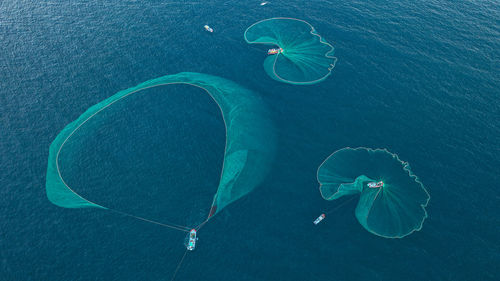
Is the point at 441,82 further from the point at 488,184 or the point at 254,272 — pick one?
the point at 254,272

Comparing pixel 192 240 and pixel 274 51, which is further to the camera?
pixel 274 51

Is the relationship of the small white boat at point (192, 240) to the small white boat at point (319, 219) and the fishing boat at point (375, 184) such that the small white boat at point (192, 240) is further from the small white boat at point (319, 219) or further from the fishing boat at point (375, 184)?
the fishing boat at point (375, 184)

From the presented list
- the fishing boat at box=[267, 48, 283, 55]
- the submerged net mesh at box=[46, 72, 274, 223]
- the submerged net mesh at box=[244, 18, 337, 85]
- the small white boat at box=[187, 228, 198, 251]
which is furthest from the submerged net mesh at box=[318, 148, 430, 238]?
the fishing boat at box=[267, 48, 283, 55]

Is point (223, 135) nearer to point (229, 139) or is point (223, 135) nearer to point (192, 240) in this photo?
point (229, 139)

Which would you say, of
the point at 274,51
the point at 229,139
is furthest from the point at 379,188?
the point at 274,51

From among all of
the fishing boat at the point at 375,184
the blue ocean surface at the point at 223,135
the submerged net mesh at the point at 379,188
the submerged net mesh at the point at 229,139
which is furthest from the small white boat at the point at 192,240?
the fishing boat at the point at 375,184

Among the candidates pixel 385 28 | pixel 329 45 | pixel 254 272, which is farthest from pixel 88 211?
pixel 385 28

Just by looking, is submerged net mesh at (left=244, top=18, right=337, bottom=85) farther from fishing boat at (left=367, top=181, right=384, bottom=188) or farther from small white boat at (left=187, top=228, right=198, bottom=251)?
small white boat at (left=187, top=228, right=198, bottom=251)

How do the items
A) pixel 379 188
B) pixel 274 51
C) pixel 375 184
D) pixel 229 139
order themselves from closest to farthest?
pixel 375 184
pixel 379 188
pixel 229 139
pixel 274 51
